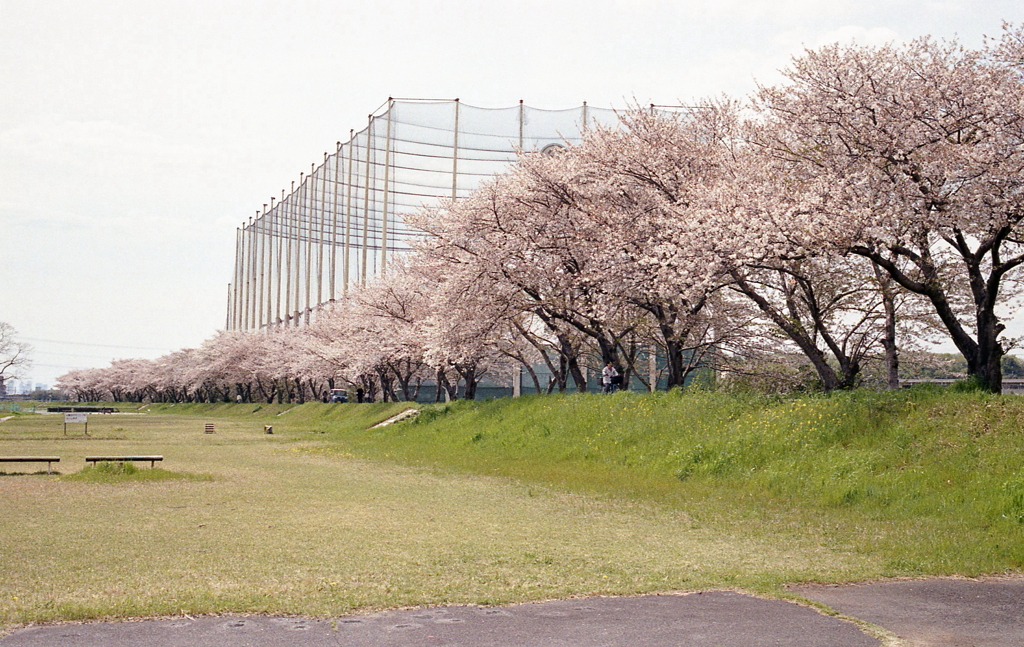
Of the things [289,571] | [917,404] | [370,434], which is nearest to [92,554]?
[289,571]

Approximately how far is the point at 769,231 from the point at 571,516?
25.0 feet

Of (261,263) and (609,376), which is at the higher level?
(261,263)

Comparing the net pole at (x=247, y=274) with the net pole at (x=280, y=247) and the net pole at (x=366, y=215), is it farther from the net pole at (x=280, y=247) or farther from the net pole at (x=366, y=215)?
the net pole at (x=366, y=215)

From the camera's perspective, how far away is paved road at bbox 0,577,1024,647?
6.43 metres

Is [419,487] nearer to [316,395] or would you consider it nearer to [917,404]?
[917,404]

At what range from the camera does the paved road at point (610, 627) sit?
6430mm

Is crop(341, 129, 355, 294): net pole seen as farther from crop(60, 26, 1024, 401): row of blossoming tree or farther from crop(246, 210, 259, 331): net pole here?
crop(246, 210, 259, 331): net pole

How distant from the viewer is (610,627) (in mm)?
6914

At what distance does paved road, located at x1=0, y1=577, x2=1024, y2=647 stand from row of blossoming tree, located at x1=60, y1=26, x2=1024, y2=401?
1014cm

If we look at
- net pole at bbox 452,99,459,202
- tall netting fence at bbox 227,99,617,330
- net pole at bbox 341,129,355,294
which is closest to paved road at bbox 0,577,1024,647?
tall netting fence at bbox 227,99,617,330

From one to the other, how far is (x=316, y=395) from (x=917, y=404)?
7425cm

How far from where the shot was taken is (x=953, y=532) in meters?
11.2

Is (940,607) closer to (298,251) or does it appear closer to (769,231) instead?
(769,231)

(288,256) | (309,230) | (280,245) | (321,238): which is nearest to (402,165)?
(321,238)
